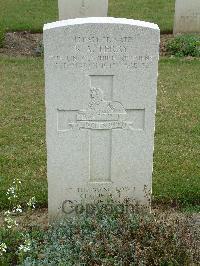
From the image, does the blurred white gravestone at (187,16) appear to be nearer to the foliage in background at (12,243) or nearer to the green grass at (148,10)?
the green grass at (148,10)

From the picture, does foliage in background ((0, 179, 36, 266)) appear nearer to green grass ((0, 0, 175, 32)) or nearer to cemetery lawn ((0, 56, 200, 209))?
cemetery lawn ((0, 56, 200, 209))

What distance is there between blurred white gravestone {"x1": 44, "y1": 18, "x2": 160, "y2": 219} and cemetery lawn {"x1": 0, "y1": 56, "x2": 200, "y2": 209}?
81cm

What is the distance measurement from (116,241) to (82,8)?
8199 mm

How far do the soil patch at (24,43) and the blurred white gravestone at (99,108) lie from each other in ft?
20.9

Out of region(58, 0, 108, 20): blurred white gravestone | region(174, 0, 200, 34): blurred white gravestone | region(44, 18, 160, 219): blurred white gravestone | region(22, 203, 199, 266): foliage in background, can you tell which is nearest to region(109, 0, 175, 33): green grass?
region(174, 0, 200, 34): blurred white gravestone

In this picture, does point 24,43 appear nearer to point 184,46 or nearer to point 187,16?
point 184,46

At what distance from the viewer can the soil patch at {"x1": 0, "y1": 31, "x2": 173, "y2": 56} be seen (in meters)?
11.3

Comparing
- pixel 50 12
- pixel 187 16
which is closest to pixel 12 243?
pixel 187 16

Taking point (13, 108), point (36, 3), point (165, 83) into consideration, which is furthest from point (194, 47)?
point (36, 3)

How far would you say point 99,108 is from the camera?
4.91 meters

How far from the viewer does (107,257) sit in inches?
177

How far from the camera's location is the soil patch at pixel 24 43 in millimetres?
11321

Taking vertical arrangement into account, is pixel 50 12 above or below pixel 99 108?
above

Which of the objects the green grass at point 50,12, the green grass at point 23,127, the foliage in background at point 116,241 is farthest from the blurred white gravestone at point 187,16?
the foliage in background at point 116,241
